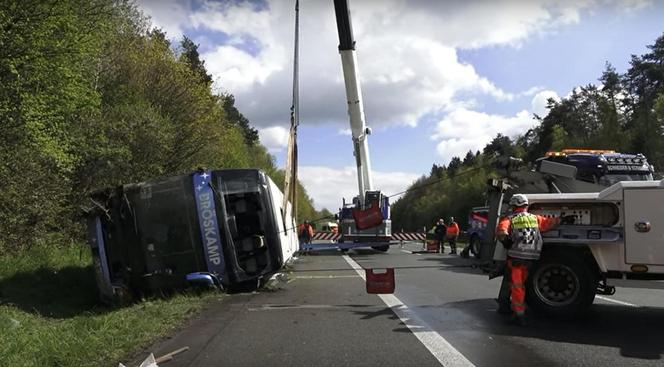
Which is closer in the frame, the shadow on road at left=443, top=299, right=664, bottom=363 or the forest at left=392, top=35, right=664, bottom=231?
the shadow on road at left=443, top=299, right=664, bottom=363

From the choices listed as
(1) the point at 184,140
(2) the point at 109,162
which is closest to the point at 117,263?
(2) the point at 109,162

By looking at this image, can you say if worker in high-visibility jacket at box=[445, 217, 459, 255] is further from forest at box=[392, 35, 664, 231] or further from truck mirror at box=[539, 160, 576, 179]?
truck mirror at box=[539, 160, 576, 179]

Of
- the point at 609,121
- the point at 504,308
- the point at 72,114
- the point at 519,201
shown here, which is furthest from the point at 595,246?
the point at 609,121

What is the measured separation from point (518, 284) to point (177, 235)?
6.09 metres

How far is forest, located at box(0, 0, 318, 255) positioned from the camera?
12938 mm

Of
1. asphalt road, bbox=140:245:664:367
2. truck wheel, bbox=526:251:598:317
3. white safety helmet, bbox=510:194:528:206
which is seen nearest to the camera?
asphalt road, bbox=140:245:664:367

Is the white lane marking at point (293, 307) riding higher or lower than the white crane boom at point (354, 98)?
lower

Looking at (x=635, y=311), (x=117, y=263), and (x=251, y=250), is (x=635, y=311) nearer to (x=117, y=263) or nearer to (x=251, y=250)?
(x=251, y=250)

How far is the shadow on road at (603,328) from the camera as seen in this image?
6.46m

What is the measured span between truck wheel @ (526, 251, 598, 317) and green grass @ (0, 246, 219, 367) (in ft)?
15.8

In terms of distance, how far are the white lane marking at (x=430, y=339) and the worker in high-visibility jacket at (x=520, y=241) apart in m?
1.24

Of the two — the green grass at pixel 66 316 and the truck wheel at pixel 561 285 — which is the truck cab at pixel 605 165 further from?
the green grass at pixel 66 316

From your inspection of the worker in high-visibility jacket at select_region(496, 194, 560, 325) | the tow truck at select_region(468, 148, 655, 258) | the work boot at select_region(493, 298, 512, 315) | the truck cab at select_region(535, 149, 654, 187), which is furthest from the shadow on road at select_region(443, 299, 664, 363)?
the truck cab at select_region(535, 149, 654, 187)

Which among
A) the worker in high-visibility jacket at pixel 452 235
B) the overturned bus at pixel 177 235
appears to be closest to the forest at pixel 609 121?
the worker in high-visibility jacket at pixel 452 235
